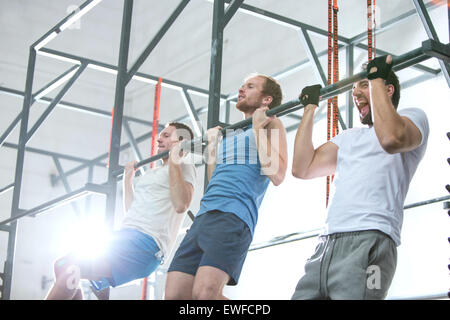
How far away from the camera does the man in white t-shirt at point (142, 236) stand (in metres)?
2.94

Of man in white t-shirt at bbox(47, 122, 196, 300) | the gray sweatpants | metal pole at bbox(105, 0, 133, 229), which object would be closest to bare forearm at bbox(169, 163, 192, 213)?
man in white t-shirt at bbox(47, 122, 196, 300)

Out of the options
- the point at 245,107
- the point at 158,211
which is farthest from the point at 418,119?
the point at 158,211

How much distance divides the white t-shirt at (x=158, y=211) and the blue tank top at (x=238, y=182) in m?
0.48

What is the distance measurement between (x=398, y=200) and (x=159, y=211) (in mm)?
1423

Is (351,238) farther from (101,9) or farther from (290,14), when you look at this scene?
(101,9)

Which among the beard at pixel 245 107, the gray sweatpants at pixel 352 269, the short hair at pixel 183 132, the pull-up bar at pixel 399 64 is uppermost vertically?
the short hair at pixel 183 132

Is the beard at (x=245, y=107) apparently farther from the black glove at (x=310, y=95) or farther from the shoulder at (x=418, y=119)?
the shoulder at (x=418, y=119)

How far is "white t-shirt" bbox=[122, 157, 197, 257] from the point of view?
3.12 metres

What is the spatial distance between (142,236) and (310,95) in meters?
1.18

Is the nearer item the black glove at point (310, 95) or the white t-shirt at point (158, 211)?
the black glove at point (310, 95)

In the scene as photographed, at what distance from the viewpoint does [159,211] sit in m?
3.14

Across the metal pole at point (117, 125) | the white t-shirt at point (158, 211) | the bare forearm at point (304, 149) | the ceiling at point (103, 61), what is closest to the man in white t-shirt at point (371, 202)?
the bare forearm at point (304, 149)
